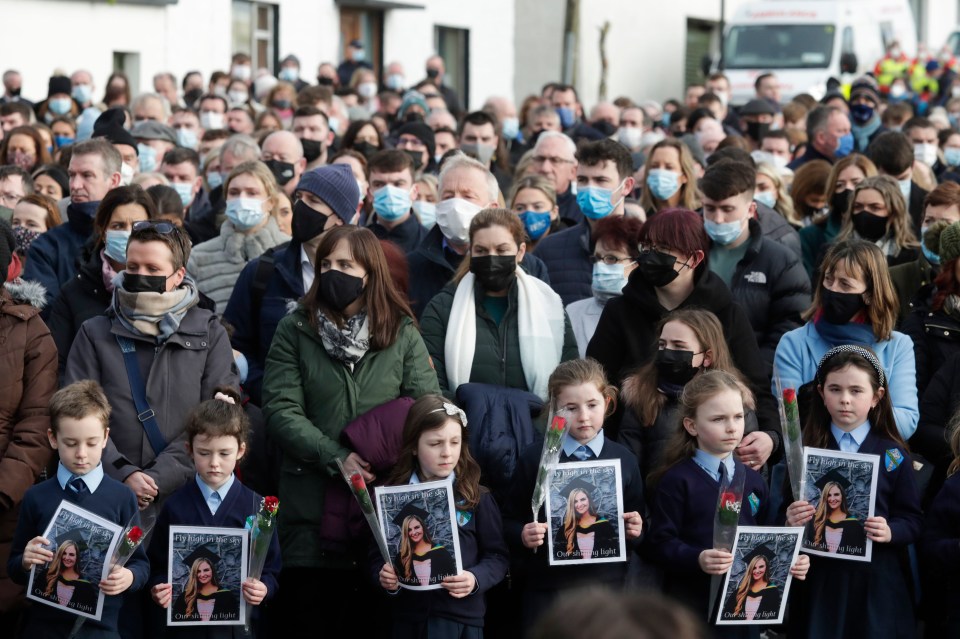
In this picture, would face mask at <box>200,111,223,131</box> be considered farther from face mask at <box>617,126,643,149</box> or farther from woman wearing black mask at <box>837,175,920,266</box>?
woman wearing black mask at <box>837,175,920,266</box>

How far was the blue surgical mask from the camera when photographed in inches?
351

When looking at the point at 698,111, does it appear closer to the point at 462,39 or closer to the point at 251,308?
the point at 251,308

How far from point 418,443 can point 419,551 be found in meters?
0.46

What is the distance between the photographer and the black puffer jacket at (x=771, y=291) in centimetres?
754

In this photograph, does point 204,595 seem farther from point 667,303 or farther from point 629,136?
point 629,136

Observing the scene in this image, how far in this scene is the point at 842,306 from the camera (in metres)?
6.75

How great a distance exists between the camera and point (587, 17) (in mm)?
35000

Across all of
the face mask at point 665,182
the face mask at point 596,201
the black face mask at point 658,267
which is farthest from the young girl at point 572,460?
the face mask at point 665,182

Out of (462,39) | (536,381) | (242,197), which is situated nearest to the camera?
(536,381)

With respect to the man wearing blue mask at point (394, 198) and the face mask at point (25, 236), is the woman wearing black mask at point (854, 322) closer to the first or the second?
the man wearing blue mask at point (394, 198)

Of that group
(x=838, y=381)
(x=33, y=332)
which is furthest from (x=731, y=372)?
(x=33, y=332)

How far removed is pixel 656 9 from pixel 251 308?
102 feet

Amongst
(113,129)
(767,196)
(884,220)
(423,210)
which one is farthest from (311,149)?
(884,220)

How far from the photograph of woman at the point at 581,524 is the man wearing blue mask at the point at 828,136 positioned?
7.16 meters
